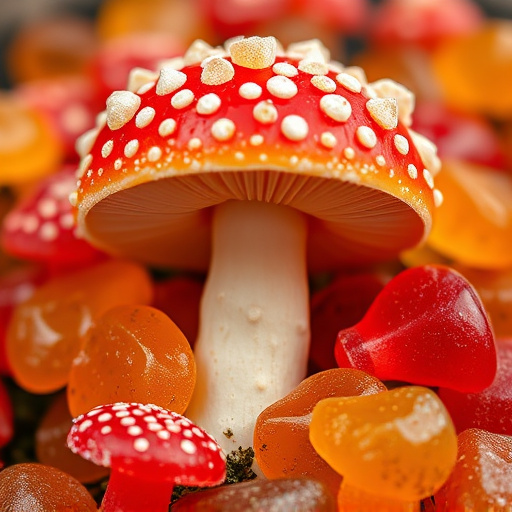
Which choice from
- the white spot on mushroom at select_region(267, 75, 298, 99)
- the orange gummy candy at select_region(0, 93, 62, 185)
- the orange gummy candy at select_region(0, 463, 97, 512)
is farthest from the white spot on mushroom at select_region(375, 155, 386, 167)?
the orange gummy candy at select_region(0, 93, 62, 185)

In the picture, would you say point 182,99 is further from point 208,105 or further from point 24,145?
point 24,145

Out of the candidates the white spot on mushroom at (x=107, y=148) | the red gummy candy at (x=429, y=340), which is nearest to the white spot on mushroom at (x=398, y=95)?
the red gummy candy at (x=429, y=340)

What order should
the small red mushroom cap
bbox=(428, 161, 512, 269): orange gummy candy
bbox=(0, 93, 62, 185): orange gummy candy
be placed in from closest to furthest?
the small red mushroom cap < bbox=(428, 161, 512, 269): orange gummy candy < bbox=(0, 93, 62, 185): orange gummy candy

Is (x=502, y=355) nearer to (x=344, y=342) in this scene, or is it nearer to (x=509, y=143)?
(x=344, y=342)

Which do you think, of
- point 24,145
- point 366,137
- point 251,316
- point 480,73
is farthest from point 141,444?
point 480,73

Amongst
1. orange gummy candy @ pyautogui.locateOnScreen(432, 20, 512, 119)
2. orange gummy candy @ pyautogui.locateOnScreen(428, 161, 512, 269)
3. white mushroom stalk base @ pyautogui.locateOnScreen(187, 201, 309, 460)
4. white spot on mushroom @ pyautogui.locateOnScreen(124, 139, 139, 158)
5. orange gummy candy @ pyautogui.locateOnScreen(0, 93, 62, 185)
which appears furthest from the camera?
orange gummy candy @ pyautogui.locateOnScreen(432, 20, 512, 119)

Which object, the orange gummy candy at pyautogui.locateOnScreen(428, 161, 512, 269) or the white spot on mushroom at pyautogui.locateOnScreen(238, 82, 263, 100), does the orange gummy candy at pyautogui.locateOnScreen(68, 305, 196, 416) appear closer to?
the white spot on mushroom at pyautogui.locateOnScreen(238, 82, 263, 100)

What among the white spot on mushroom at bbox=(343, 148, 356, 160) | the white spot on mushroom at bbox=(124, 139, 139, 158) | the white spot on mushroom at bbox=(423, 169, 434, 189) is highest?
the white spot on mushroom at bbox=(343, 148, 356, 160)
